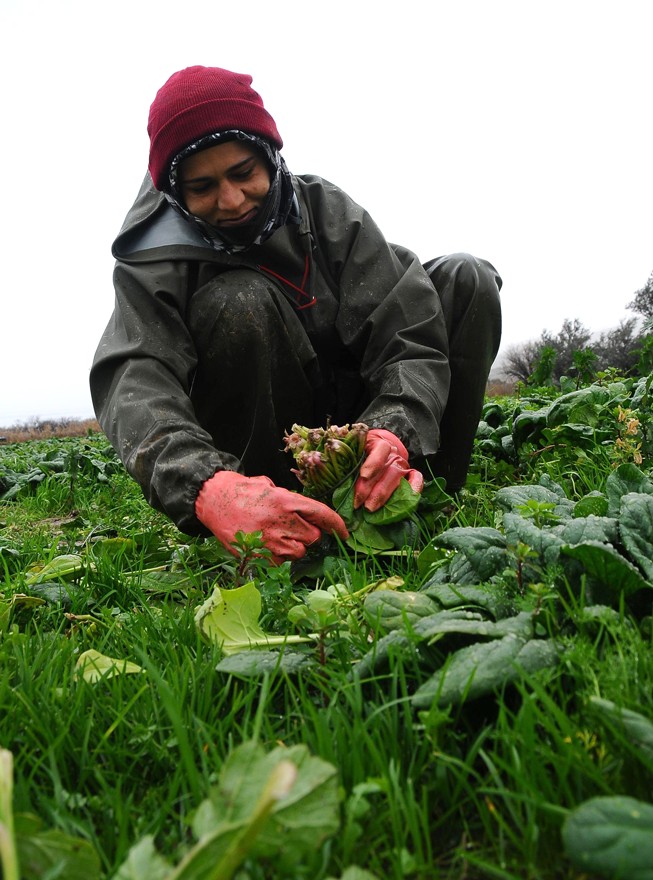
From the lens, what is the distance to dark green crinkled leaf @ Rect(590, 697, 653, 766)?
84cm

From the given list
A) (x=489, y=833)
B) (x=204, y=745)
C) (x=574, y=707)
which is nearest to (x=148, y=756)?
(x=204, y=745)

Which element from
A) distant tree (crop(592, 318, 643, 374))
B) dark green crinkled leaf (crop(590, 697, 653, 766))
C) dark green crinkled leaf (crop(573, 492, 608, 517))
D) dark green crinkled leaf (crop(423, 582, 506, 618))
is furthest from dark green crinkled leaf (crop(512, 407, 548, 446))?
distant tree (crop(592, 318, 643, 374))

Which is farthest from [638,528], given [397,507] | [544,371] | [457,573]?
[544,371]

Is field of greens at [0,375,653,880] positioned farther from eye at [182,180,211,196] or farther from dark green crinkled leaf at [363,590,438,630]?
eye at [182,180,211,196]

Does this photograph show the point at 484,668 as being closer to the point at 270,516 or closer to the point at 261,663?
the point at 261,663

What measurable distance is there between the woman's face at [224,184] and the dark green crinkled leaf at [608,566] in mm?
1950

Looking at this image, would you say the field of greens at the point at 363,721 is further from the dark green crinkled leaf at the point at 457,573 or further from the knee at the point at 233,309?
the knee at the point at 233,309

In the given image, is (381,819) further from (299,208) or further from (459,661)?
(299,208)

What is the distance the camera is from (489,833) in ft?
2.79

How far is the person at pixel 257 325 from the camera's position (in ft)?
7.70

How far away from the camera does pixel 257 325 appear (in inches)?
108

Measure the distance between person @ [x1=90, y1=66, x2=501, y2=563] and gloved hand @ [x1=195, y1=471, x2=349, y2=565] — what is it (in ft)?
0.08

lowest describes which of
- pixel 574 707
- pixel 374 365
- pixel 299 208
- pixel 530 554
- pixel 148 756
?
pixel 148 756

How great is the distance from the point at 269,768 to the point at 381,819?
7.9 inches
